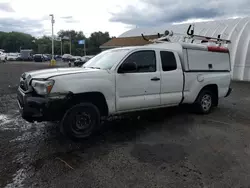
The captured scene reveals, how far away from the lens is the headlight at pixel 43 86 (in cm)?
385

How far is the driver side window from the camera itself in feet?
16.2

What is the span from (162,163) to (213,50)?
4.34m

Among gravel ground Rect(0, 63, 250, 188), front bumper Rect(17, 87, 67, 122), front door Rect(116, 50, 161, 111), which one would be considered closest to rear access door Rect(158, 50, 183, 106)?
front door Rect(116, 50, 161, 111)

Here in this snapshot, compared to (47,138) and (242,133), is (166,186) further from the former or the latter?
(242,133)

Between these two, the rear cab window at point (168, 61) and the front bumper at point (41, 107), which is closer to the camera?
the front bumper at point (41, 107)

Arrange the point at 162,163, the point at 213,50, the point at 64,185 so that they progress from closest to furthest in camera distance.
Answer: the point at 64,185 → the point at 162,163 → the point at 213,50

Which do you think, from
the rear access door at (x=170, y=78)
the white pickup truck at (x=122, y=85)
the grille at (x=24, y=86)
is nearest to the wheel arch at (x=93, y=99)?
the white pickup truck at (x=122, y=85)

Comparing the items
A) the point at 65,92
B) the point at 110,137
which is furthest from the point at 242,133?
the point at 65,92

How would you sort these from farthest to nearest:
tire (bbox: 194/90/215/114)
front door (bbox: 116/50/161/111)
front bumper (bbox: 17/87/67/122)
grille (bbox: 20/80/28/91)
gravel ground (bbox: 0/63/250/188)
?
tire (bbox: 194/90/215/114) < front door (bbox: 116/50/161/111) < grille (bbox: 20/80/28/91) < front bumper (bbox: 17/87/67/122) < gravel ground (bbox: 0/63/250/188)

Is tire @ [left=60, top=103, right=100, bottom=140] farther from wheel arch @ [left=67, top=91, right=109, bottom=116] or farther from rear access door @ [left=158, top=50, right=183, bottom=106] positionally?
rear access door @ [left=158, top=50, right=183, bottom=106]

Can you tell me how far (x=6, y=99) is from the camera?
806 cm

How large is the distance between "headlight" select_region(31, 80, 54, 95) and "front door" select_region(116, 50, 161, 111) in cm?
137

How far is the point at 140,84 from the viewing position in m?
4.89

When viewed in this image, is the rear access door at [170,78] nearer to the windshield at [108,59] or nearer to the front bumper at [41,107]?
the windshield at [108,59]
